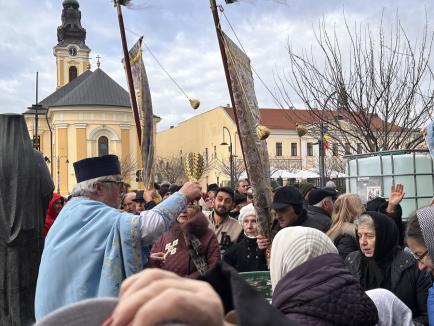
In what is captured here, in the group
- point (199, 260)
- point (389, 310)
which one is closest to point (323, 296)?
point (389, 310)

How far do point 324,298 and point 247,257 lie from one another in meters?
3.24

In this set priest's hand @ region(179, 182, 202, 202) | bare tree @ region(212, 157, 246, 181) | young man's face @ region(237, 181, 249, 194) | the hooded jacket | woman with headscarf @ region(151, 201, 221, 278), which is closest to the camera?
the hooded jacket

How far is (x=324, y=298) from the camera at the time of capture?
1.60 m

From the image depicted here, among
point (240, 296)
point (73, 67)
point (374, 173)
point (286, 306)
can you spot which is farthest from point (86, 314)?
point (73, 67)

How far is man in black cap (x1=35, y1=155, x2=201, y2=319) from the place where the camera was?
2830 mm

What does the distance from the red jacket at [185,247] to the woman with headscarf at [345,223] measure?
1.20 metres

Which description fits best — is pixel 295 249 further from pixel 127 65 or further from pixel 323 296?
pixel 127 65

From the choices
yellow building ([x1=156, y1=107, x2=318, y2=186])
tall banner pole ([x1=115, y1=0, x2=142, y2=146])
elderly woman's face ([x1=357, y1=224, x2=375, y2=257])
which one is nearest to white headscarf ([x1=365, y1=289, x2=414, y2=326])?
elderly woman's face ([x1=357, y1=224, x2=375, y2=257])

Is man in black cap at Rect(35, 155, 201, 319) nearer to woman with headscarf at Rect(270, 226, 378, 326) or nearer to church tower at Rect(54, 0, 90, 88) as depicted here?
woman with headscarf at Rect(270, 226, 378, 326)

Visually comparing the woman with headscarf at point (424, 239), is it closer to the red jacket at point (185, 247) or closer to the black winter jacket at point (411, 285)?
the black winter jacket at point (411, 285)

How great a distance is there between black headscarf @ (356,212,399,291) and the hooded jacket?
197 centimetres

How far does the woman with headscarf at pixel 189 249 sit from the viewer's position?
4137 mm

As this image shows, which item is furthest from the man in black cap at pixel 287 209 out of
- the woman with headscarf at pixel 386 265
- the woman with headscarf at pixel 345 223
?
the woman with headscarf at pixel 386 265

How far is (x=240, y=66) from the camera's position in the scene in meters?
4.56
